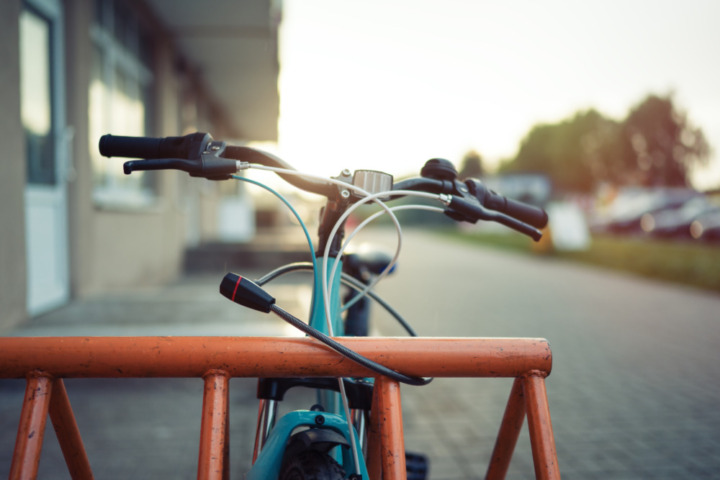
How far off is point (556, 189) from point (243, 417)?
6408 centimetres

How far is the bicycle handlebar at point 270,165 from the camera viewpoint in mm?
1264

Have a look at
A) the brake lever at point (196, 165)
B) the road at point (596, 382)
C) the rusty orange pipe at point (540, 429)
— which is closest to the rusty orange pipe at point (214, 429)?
the brake lever at point (196, 165)

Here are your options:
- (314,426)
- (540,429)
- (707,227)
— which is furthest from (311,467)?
(707,227)

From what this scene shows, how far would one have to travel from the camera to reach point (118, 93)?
717cm

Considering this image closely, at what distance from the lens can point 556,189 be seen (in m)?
63.1

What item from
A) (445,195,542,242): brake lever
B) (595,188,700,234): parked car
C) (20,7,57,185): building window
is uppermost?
(20,7,57,185): building window

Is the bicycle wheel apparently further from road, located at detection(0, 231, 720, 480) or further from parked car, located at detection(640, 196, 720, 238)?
parked car, located at detection(640, 196, 720, 238)

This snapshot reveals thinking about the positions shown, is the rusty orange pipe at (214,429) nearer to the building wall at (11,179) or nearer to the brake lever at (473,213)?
the brake lever at (473,213)

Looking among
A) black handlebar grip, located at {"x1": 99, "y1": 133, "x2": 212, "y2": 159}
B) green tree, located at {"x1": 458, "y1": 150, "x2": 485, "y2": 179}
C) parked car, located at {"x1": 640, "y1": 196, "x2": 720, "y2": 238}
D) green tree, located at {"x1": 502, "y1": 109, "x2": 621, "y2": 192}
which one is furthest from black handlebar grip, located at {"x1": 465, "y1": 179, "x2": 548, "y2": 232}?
green tree, located at {"x1": 458, "y1": 150, "x2": 485, "y2": 179}

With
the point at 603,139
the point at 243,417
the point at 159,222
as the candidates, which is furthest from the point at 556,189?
A: the point at 243,417

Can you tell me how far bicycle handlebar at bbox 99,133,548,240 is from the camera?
4.15 feet

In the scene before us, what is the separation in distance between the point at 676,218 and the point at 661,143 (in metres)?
25.2

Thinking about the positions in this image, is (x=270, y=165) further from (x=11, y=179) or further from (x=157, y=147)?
(x=11, y=179)

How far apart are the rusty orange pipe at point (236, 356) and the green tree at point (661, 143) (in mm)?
52140
